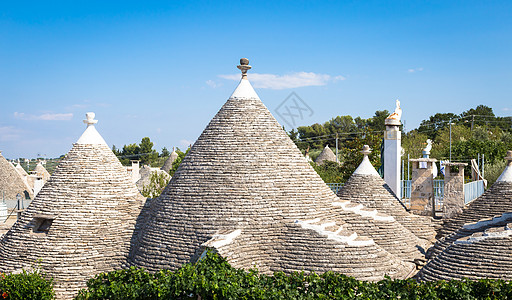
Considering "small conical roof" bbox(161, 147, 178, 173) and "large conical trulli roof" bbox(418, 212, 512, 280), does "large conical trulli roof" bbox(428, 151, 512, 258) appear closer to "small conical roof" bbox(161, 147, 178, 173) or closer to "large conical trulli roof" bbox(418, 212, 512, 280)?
"large conical trulli roof" bbox(418, 212, 512, 280)

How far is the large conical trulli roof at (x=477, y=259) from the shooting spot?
8820 millimetres

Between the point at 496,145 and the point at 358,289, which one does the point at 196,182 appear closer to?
the point at 358,289

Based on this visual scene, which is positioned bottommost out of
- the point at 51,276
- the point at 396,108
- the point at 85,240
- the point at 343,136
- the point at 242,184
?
the point at 51,276

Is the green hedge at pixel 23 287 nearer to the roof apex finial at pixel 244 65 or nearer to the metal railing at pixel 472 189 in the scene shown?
the roof apex finial at pixel 244 65

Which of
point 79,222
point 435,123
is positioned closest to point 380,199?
point 79,222

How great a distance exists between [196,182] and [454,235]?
639 centimetres

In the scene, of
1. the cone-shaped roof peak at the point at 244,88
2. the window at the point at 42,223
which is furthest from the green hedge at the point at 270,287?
the cone-shaped roof peak at the point at 244,88

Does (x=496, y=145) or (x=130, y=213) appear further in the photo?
(x=496, y=145)

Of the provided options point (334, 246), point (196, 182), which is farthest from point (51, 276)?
point (334, 246)

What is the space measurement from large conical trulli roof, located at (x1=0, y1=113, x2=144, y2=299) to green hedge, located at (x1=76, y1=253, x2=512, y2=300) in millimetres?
2307

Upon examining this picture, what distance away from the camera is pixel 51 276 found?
11.1m

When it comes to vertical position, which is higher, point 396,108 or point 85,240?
point 396,108

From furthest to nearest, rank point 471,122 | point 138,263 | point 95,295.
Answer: point 471,122, point 138,263, point 95,295

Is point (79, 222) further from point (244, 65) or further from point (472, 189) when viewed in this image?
point (472, 189)
